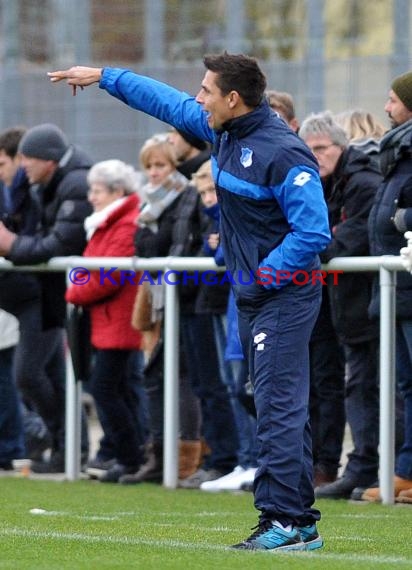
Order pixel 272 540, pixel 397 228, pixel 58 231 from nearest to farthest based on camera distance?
pixel 272 540
pixel 397 228
pixel 58 231

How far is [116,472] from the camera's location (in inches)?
456

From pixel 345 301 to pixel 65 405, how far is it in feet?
9.42

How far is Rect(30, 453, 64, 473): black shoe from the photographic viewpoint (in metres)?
12.1

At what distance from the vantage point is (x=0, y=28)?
17766 millimetres

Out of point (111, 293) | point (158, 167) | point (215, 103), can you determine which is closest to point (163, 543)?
point (215, 103)

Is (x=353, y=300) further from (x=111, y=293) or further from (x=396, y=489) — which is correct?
(x=111, y=293)

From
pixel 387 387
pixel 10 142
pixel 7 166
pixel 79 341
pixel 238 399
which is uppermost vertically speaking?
pixel 10 142

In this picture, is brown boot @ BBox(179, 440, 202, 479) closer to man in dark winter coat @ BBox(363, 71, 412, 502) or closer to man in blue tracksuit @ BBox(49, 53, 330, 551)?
man in dark winter coat @ BBox(363, 71, 412, 502)

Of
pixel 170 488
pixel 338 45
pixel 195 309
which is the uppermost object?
pixel 338 45

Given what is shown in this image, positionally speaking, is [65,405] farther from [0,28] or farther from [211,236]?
[0,28]

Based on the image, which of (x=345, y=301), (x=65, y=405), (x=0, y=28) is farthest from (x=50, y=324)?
(x=0, y=28)

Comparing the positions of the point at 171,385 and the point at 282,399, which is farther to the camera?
the point at 171,385

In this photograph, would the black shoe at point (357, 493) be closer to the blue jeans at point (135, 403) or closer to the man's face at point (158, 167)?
the blue jeans at point (135, 403)

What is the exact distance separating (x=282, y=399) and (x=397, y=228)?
7.83 feet
